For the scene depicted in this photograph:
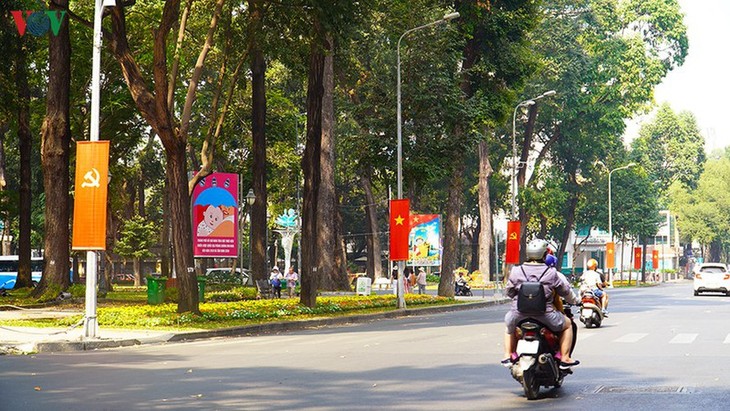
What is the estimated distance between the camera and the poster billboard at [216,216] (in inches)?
1570

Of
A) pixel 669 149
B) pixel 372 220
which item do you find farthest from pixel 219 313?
pixel 669 149

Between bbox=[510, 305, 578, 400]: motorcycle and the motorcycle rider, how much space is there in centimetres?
8

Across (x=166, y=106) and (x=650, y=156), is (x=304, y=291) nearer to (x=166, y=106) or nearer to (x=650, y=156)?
(x=166, y=106)

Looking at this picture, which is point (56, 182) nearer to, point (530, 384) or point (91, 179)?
point (91, 179)

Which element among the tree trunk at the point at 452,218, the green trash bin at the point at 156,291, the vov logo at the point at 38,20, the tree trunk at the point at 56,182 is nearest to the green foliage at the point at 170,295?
the green trash bin at the point at 156,291

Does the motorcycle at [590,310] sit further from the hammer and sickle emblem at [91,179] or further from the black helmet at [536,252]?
the black helmet at [536,252]

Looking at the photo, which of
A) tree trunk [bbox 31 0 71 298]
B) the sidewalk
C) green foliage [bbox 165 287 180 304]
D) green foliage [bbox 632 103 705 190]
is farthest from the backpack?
green foliage [bbox 632 103 705 190]

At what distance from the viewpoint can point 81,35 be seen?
157ft

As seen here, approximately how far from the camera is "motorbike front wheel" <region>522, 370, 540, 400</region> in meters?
12.7

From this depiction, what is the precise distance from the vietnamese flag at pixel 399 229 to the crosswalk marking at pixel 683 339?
16.7m

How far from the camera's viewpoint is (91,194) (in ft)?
78.1

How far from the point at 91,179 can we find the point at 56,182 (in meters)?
13.8

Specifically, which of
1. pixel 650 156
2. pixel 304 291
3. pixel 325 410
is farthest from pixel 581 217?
pixel 325 410

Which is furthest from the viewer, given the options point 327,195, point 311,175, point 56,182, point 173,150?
point 327,195
